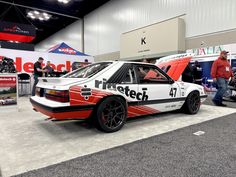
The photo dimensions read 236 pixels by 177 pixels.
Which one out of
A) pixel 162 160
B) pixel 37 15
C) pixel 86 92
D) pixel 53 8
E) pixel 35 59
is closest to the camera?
pixel 162 160

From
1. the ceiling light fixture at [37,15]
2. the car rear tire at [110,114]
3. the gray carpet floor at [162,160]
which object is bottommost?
the gray carpet floor at [162,160]

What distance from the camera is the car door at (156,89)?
304cm

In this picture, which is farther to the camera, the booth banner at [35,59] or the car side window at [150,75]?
the booth banner at [35,59]

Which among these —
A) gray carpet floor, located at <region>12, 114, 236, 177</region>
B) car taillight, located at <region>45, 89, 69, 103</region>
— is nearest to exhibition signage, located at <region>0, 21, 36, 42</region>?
car taillight, located at <region>45, 89, 69, 103</region>

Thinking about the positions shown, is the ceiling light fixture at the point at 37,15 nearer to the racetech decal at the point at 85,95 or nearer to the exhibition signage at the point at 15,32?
the exhibition signage at the point at 15,32

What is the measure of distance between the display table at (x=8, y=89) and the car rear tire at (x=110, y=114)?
113 inches

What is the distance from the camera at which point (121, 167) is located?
166 centimetres

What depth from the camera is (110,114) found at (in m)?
2.65

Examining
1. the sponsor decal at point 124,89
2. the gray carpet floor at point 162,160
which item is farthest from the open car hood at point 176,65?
the gray carpet floor at point 162,160

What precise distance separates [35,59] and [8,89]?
14.6 ft

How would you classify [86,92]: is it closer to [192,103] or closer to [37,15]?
[192,103]

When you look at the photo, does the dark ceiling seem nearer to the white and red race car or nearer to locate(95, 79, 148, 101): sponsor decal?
the white and red race car

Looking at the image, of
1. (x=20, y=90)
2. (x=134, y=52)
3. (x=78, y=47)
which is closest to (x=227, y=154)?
(x=20, y=90)

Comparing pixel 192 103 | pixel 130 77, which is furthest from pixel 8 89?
pixel 192 103
